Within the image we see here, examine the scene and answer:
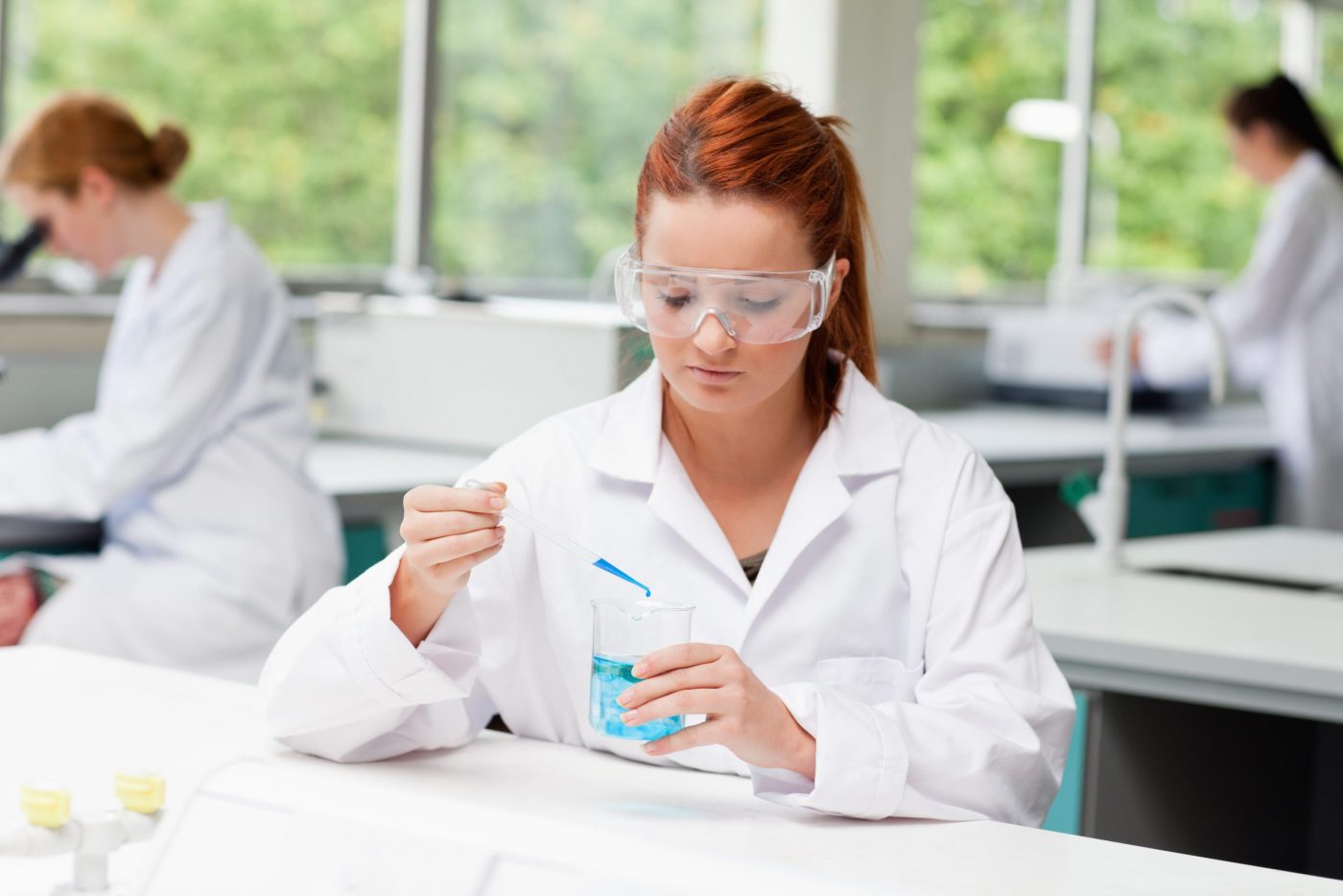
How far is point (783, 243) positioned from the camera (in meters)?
1.58

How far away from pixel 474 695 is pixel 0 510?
1526mm

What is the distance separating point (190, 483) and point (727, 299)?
1.74 metres

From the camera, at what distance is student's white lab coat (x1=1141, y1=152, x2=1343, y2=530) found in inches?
197

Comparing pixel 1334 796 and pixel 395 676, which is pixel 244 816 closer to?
pixel 395 676

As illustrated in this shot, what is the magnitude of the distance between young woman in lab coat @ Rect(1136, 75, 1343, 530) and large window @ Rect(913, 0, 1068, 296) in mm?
2310

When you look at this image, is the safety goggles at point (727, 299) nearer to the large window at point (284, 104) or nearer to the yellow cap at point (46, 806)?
the yellow cap at point (46, 806)

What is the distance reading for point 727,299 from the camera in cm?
150

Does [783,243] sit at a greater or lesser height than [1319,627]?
greater

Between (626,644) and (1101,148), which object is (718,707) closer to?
(626,644)

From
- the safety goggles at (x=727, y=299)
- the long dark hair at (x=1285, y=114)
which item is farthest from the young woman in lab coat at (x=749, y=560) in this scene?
the long dark hair at (x=1285, y=114)

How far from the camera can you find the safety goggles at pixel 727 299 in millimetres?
1495

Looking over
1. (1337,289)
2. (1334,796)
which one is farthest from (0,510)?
(1337,289)

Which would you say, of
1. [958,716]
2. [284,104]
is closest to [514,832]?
[958,716]

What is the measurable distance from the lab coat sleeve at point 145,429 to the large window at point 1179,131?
18.2 ft
